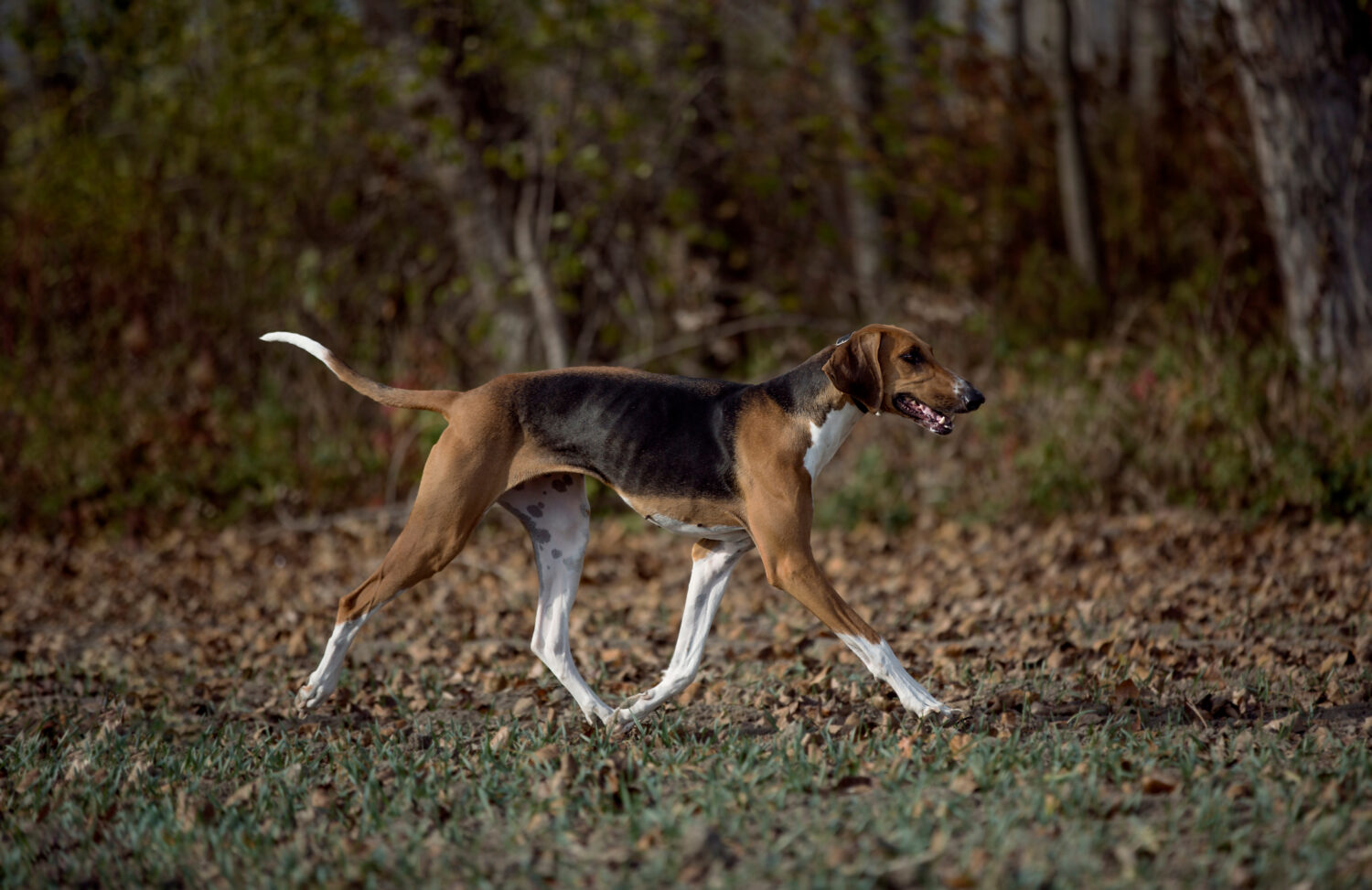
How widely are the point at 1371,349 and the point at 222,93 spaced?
35.0 ft

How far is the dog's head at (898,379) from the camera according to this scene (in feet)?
15.3

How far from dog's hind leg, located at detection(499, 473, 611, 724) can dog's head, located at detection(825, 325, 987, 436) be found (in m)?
1.19

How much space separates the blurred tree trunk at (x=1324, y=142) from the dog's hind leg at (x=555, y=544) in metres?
6.61

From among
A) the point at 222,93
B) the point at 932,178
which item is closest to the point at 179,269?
the point at 222,93

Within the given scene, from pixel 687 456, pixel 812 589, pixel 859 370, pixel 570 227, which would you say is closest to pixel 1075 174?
pixel 570 227

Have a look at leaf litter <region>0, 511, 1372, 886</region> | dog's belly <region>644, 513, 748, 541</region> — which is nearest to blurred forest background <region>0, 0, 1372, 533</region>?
leaf litter <region>0, 511, 1372, 886</region>

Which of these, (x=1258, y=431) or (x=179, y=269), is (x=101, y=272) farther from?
(x=1258, y=431)

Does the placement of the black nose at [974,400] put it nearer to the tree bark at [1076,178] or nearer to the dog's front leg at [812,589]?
the dog's front leg at [812,589]

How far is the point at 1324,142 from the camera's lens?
957cm

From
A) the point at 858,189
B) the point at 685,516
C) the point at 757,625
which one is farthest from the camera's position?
the point at 858,189

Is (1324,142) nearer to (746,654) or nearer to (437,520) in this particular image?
(746,654)

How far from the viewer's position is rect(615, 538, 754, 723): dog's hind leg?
503cm

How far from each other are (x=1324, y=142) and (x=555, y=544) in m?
7.10

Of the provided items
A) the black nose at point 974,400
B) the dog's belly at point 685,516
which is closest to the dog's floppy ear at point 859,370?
the black nose at point 974,400
